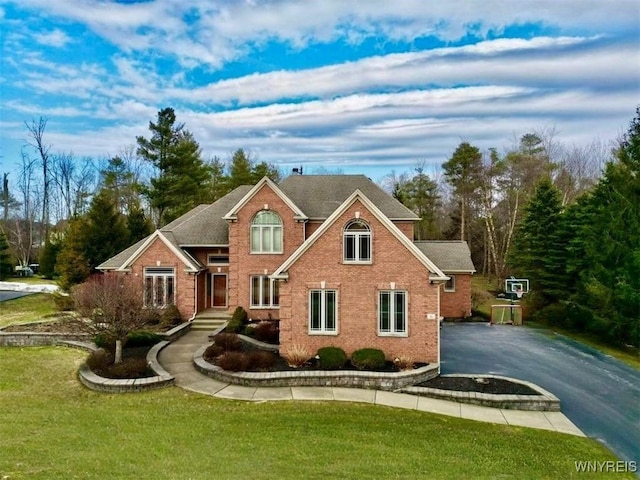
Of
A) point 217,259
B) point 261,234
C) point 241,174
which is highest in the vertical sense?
point 241,174

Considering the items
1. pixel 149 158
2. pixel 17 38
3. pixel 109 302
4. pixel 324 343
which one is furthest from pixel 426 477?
pixel 149 158

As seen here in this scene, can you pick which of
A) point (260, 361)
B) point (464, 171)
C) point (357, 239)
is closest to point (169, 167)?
point (464, 171)

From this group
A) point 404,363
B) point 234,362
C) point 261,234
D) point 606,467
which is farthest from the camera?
point 261,234

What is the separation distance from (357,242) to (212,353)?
705cm

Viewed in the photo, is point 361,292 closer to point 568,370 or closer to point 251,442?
point 251,442

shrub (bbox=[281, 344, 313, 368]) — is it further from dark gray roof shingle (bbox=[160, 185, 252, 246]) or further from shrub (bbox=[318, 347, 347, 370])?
dark gray roof shingle (bbox=[160, 185, 252, 246])

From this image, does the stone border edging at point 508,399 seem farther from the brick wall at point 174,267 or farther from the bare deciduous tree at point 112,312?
the brick wall at point 174,267

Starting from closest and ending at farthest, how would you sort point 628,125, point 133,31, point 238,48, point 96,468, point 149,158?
1. point 96,468
2. point 133,31
3. point 238,48
4. point 628,125
5. point 149,158

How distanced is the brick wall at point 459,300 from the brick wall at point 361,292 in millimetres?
12605

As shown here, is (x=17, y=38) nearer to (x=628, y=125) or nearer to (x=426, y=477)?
(x=426, y=477)

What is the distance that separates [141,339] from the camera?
18125 millimetres

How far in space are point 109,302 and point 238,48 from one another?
526 inches

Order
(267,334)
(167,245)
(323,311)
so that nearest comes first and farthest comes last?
(323,311)
(267,334)
(167,245)

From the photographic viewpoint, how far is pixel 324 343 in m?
15.8
